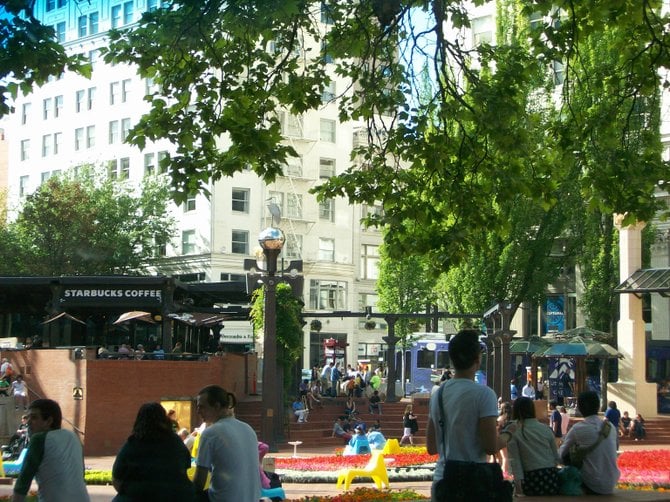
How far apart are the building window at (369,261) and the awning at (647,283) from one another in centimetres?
3326

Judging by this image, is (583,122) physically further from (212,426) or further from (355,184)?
(212,426)

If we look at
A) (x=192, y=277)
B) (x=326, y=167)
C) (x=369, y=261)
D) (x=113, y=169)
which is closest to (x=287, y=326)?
(x=192, y=277)

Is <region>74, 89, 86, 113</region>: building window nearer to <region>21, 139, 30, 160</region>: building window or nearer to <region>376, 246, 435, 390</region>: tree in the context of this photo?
<region>21, 139, 30, 160</region>: building window

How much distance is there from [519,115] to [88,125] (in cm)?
5974

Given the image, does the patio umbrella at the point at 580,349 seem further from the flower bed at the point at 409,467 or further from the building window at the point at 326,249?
the building window at the point at 326,249

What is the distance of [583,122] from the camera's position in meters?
14.6

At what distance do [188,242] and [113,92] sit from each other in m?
11.7

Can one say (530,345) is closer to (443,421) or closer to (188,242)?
(188,242)

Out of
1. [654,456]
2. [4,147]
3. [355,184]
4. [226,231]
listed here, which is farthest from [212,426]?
[4,147]

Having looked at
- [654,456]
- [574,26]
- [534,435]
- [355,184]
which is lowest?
[654,456]

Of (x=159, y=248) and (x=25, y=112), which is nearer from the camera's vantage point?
(x=159, y=248)

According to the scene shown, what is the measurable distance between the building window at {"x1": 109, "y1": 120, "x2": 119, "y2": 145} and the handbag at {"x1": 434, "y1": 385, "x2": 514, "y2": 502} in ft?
212

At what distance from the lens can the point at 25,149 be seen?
74.8m

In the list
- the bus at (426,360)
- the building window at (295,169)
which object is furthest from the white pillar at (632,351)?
the building window at (295,169)
